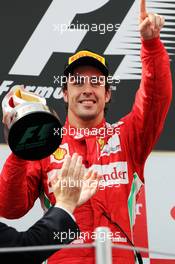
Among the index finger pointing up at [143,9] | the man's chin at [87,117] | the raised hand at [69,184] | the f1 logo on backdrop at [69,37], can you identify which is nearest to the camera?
the raised hand at [69,184]

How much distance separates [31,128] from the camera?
1849 millimetres

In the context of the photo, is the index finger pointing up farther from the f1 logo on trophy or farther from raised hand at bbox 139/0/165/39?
the f1 logo on trophy

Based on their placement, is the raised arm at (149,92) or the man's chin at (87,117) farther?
the man's chin at (87,117)

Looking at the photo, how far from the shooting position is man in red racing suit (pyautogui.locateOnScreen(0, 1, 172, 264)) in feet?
6.99

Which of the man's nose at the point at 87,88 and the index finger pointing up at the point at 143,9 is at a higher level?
the index finger pointing up at the point at 143,9

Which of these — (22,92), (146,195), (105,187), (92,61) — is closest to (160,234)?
(146,195)

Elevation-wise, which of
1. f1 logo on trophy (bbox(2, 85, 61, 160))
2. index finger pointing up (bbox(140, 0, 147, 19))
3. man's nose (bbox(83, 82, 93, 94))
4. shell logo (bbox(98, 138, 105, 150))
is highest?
index finger pointing up (bbox(140, 0, 147, 19))

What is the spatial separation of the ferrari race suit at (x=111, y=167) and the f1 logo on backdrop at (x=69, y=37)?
17.5 inches

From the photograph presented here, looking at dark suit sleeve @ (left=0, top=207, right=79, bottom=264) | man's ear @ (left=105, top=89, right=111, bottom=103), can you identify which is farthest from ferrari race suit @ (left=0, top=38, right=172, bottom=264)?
dark suit sleeve @ (left=0, top=207, right=79, bottom=264)

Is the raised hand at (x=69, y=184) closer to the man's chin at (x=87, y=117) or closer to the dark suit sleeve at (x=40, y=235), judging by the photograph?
the dark suit sleeve at (x=40, y=235)

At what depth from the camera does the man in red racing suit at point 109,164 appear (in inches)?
83.9

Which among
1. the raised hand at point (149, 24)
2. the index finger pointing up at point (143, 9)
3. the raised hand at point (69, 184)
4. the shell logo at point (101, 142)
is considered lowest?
the raised hand at point (69, 184)

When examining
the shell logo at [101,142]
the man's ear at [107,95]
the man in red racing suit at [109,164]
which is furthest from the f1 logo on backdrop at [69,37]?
the shell logo at [101,142]

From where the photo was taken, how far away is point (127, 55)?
273 centimetres
